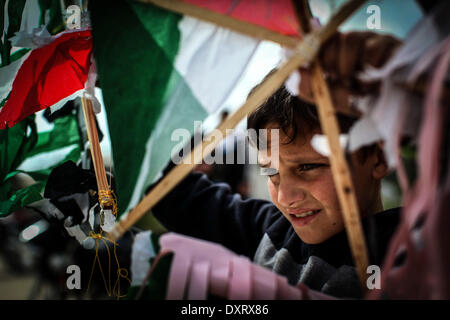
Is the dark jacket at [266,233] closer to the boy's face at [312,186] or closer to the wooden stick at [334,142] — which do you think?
the boy's face at [312,186]

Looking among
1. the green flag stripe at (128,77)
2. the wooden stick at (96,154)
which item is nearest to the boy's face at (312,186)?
the green flag stripe at (128,77)

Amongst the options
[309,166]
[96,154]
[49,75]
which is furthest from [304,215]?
[49,75]

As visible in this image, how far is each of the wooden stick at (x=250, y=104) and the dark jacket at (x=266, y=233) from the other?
18.1 inches

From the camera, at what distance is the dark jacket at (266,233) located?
927 millimetres

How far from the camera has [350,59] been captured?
585 mm

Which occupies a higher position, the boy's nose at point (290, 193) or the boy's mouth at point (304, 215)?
the boy's nose at point (290, 193)

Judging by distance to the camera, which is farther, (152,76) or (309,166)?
(309,166)

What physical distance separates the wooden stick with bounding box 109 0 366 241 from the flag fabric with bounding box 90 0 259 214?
0.03 metres

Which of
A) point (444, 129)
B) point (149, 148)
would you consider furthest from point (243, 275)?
point (444, 129)

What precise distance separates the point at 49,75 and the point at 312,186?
88 cm

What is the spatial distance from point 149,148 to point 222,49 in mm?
279

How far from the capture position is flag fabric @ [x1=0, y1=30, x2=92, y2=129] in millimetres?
1043

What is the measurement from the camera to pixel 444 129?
20.5 inches

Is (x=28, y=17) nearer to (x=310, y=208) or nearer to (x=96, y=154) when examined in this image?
(x=96, y=154)
